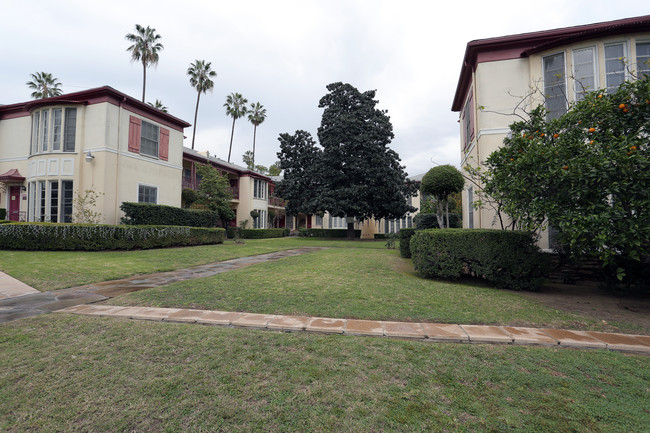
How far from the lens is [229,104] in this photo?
3419cm

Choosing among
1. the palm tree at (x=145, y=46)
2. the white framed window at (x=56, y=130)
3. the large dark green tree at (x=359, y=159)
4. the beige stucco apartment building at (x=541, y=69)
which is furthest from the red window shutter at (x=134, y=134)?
the beige stucco apartment building at (x=541, y=69)

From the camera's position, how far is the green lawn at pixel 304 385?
167cm

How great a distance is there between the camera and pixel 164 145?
1642 cm

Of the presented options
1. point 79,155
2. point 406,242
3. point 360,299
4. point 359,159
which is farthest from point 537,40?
point 79,155

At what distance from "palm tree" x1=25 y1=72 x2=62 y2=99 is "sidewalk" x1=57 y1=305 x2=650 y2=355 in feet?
109

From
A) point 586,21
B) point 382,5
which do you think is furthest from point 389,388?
point 586,21

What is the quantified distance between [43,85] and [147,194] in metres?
21.5

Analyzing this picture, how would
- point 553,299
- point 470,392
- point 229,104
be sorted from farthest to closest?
point 229,104 < point 553,299 < point 470,392

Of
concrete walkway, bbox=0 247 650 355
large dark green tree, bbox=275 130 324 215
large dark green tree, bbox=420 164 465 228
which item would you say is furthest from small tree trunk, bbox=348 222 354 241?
concrete walkway, bbox=0 247 650 355

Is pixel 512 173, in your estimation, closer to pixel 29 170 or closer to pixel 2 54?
pixel 2 54

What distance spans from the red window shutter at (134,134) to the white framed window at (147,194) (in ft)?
6.39

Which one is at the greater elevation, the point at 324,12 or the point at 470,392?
the point at 324,12

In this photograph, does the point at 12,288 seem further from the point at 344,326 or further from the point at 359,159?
the point at 359,159

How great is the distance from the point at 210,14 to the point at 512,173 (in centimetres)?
986
